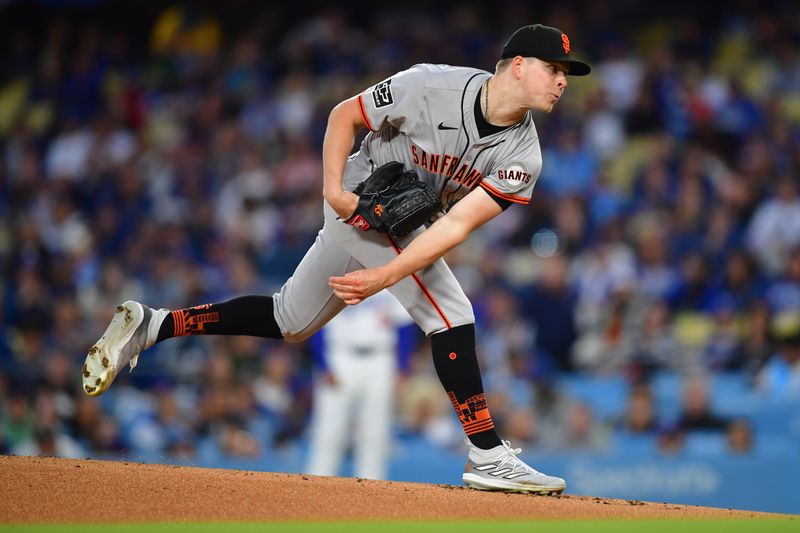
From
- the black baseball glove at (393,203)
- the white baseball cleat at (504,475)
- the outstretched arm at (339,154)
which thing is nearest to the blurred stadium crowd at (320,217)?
the white baseball cleat at (504,475)

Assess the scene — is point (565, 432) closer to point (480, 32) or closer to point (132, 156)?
point (480, 32)

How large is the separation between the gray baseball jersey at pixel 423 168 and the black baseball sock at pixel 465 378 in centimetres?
6

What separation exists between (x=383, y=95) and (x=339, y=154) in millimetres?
317

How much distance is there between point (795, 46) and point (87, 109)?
28.4 ft

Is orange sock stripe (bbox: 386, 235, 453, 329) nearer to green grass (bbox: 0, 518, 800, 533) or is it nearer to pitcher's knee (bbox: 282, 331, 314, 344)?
pitcher's knee (bbox: 282, 331, 314, 344)

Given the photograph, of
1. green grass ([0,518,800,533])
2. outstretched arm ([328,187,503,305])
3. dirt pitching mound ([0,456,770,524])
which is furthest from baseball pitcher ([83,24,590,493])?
green grass ([0,518,800,533])

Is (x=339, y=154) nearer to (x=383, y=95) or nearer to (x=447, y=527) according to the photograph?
(x=383, y=95)

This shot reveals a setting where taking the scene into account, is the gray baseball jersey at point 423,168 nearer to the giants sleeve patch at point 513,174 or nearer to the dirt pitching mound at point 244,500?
the giants sleeve patch at point 513,174

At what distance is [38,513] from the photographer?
3.80 meters

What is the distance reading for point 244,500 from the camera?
4059mm

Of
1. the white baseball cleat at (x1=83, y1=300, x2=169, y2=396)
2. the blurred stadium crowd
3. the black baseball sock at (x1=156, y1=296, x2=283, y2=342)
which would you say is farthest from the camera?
the blurred stadium crowd

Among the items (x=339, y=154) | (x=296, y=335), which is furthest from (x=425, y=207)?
(x=296, y=335)

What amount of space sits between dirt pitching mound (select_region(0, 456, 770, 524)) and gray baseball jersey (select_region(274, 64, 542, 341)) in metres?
0.75

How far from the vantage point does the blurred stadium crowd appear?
28.5ft
